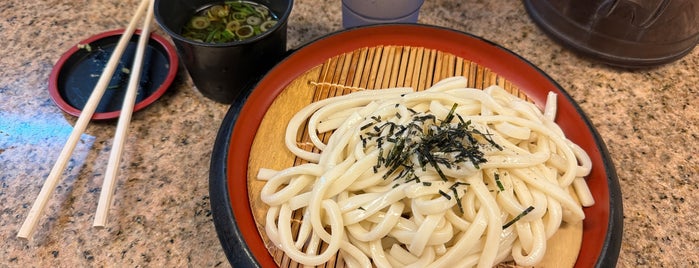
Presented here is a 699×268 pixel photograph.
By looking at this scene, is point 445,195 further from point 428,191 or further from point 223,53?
point 223,53

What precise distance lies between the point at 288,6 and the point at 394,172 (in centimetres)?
62

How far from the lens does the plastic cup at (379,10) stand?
168cm

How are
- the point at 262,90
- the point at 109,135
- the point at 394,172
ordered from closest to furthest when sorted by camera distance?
the point at 394,172
the point at 262,90
the point at 109,135

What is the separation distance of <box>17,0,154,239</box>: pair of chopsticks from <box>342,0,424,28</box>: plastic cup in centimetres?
73

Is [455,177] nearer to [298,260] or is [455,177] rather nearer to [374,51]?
[298,260]

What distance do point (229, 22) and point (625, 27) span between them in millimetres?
1327

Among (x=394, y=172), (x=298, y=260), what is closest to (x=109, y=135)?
(x=298, y=260)

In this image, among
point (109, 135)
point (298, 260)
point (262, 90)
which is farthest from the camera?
point (109, 135)

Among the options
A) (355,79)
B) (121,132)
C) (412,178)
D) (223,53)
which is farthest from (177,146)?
(412,178)

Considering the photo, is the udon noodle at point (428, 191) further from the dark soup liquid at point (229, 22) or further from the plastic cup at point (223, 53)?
the dark soup liquid at point (229, 22)

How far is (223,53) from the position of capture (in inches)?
51.9

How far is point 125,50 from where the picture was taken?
5.44 ft

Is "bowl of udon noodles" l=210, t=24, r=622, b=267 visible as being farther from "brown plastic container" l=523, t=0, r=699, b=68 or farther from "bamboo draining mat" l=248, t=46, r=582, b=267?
"brown plastic container" l=523, t=0, r=699, b=68

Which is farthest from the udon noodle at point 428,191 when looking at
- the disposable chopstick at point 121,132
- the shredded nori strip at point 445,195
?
the disposable chopstick at point 121,132
